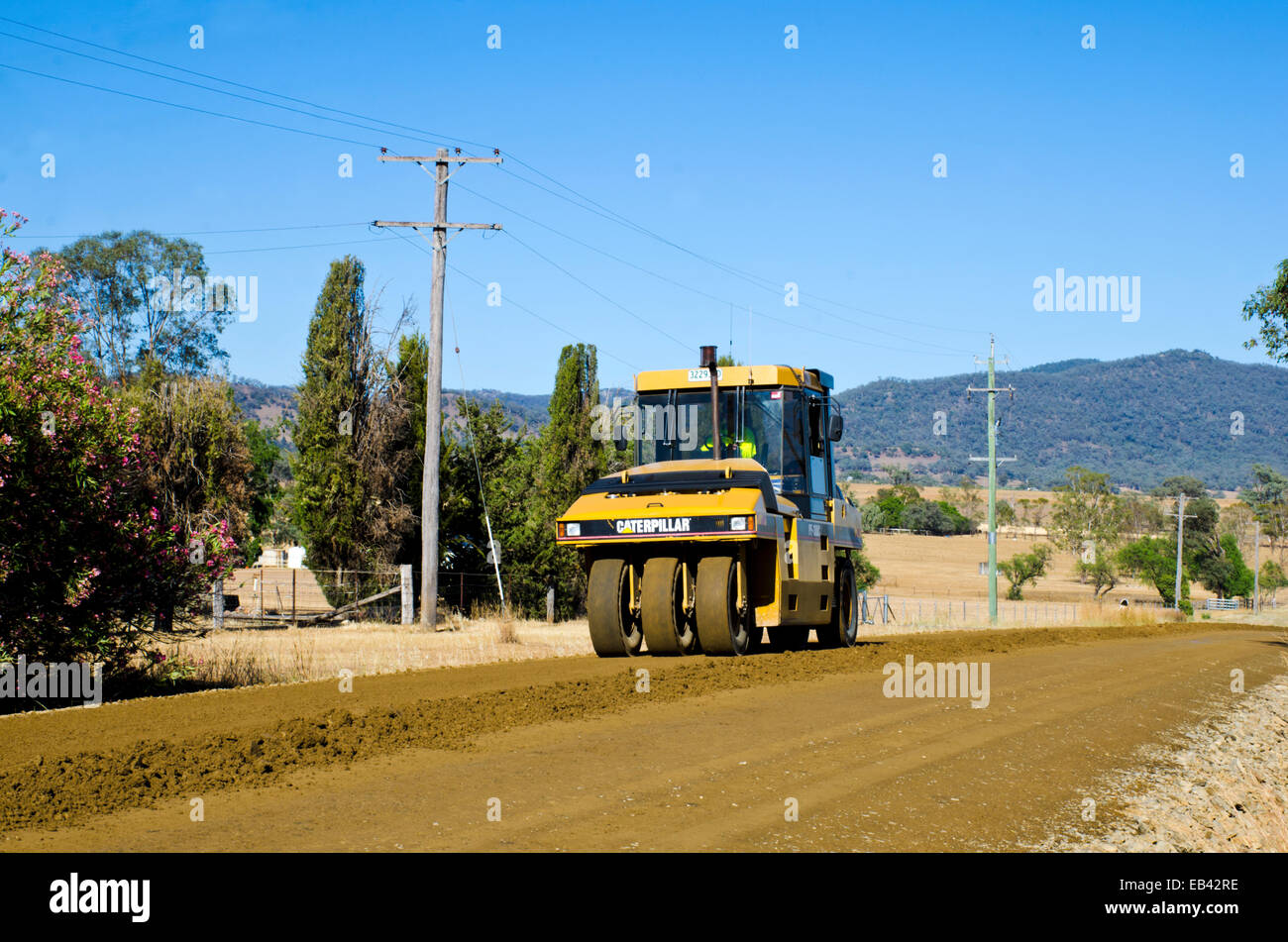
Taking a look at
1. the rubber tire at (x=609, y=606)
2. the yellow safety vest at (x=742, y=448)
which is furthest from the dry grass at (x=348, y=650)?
the yellow safety vest at (x=742, y=448)

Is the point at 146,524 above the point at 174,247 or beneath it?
beneath

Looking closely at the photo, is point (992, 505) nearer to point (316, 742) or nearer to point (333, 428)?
point (333, 428)

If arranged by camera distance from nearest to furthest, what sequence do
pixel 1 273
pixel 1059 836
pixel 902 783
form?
pixel 1059 836
pixel 902 783
pixel 1 273

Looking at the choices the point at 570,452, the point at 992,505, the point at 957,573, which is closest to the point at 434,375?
the point at 570,452

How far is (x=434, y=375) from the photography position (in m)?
30.5

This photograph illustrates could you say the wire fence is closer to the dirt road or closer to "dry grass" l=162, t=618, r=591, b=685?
"dry grass" l=162, t=618, r=591, b=685

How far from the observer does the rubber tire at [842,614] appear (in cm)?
Answer: 2162

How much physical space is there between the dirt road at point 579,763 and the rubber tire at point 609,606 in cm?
85

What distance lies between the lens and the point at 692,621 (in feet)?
57.4

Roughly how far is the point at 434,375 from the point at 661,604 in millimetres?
15641
